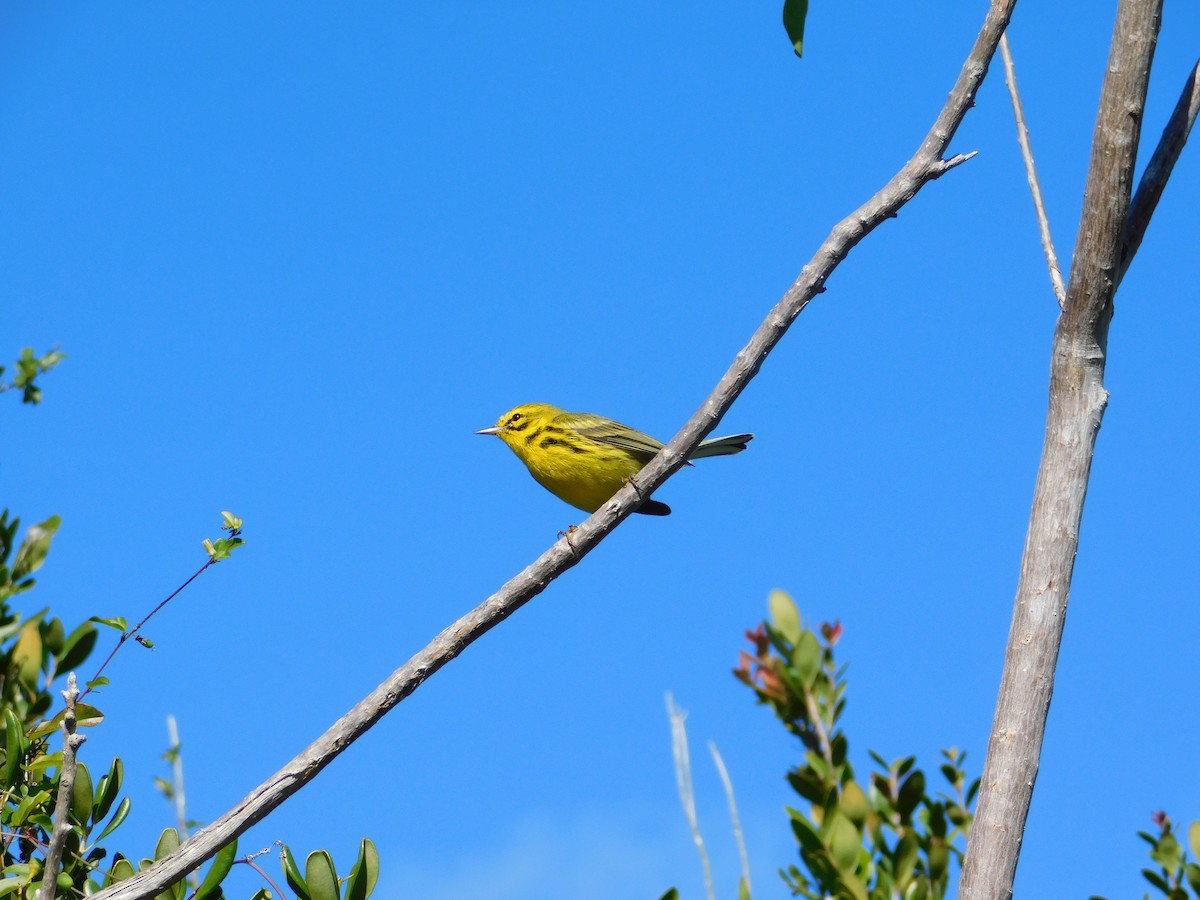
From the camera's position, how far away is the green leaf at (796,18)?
10.9 feet

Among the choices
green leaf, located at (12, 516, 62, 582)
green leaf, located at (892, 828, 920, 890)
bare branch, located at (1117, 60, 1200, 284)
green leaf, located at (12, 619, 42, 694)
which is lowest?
green leaf, located at (12, 619, 42, 694)

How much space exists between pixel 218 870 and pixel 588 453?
522 cm

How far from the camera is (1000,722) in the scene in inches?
117

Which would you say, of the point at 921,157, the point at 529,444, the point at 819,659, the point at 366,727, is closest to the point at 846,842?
the point at 819,659

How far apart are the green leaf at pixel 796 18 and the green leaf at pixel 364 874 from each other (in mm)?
2554

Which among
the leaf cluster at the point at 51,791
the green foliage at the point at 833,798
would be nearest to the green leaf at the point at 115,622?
the leaf cluster at the point at 51,791

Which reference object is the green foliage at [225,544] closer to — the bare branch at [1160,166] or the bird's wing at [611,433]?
the bare branch at [1160,166]

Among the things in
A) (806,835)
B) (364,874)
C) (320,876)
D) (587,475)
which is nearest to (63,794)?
(320,876)

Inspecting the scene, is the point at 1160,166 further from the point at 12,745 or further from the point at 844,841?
the point at 12,745

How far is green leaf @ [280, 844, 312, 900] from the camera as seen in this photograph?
3082mm

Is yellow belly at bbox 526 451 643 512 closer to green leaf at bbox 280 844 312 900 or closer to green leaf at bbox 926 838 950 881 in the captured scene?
green leaf at bbox 926 838 950 881

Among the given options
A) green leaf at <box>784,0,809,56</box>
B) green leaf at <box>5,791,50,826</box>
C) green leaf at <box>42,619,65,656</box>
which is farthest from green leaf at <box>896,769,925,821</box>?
green leaf at <box>42,619,65,656</box>

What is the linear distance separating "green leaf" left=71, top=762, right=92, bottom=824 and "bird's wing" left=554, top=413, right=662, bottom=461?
5.18 metres

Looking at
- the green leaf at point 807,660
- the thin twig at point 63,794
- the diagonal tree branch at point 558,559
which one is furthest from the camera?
the green leaf at point 807,660
